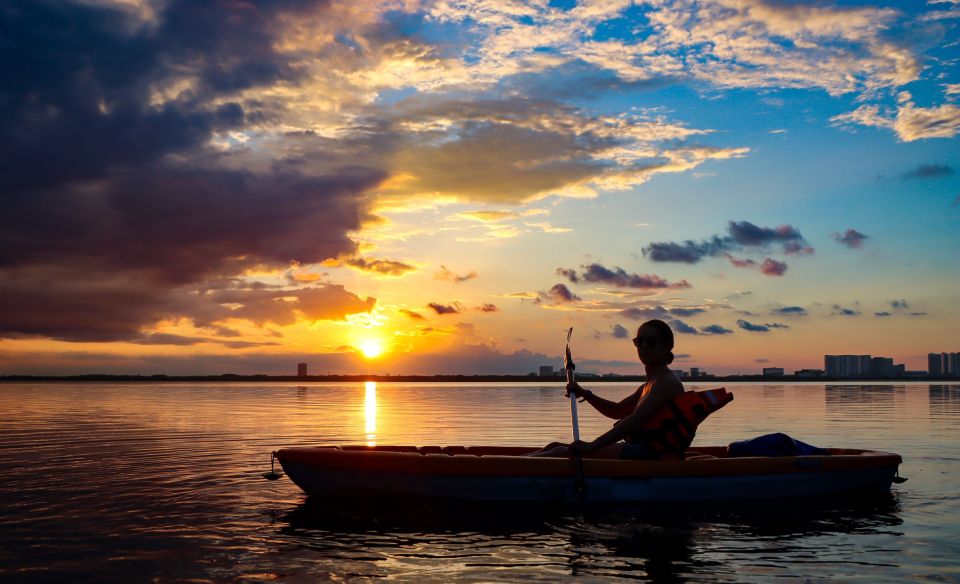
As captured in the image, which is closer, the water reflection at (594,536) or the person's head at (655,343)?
the water reflection at (594,536)

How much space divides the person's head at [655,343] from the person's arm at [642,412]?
321mm

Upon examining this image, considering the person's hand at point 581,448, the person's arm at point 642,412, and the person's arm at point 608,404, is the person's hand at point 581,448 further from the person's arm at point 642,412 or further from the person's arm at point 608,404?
the person's arm at point 608,404

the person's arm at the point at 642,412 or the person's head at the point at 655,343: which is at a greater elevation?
the person's head at the point at 655,343

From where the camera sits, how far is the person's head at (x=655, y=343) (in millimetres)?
8867

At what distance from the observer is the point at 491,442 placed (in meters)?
19.1

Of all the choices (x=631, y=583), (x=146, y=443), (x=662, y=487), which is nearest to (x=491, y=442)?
(x=146, y=443)

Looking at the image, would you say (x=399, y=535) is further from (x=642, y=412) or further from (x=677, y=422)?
→ (x=677, y=422)

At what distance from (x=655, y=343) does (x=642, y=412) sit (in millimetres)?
869

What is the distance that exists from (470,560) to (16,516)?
591 cm

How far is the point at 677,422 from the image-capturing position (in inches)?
361

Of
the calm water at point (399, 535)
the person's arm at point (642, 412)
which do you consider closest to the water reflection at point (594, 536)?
the calm water at point (399, 535)

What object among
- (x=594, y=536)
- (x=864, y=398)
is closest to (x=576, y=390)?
(x=594, y=536)

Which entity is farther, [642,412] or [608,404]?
Answer: [608,404]

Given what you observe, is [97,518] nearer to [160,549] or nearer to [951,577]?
[160,549]
